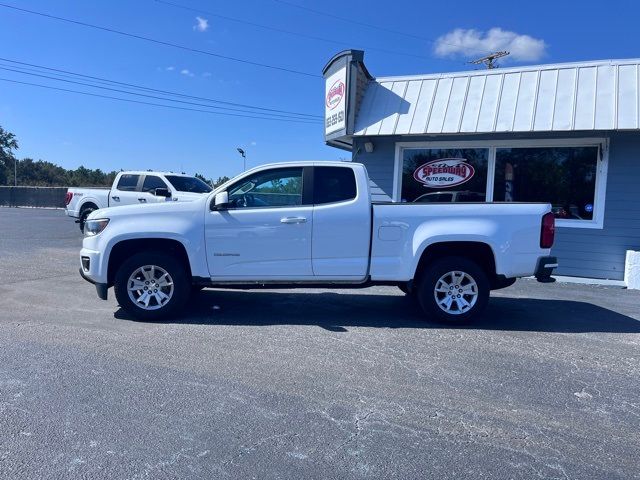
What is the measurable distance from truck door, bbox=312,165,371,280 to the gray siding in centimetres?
604

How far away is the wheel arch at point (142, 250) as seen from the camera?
240 inches

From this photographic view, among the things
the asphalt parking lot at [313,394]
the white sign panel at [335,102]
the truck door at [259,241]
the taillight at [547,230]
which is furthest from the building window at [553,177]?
the truck door at [259,241]

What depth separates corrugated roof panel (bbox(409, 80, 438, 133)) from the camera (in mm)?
10555

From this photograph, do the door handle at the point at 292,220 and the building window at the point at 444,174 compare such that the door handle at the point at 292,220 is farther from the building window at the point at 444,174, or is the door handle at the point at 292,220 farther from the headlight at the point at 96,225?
the building window at the point at 444,174

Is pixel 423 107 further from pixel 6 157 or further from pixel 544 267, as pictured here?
pixel 6 157

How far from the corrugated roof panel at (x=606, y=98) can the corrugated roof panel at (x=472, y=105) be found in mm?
2242

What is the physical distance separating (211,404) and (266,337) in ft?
5.71

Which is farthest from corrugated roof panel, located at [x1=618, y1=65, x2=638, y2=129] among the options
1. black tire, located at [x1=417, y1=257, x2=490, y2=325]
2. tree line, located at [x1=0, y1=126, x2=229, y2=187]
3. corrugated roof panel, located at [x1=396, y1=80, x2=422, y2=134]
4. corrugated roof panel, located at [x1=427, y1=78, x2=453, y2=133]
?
tree line, located at [x1=0, y1=126, x2=229, y2=187]

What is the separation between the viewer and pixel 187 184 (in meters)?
15.2

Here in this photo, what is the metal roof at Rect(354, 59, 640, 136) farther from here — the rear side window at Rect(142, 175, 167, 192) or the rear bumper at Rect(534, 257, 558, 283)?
the rear side window at Rect(142, 175, 167, 192)

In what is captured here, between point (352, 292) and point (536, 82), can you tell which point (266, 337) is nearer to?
point (352, 292)

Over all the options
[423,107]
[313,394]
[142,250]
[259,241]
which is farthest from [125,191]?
[313,394]

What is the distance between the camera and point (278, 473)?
2.92 meters

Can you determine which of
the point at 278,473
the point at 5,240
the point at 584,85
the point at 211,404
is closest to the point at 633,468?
the point at 278,473
